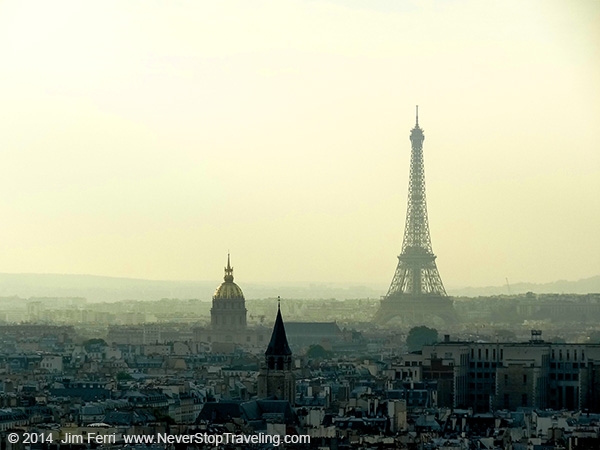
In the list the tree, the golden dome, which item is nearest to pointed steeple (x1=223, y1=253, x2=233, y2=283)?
the golden dome

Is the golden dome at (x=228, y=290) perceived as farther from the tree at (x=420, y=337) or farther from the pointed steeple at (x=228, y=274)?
the tree at (x=420, y=337)

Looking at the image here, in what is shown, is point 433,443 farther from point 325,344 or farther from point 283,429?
point 325,344

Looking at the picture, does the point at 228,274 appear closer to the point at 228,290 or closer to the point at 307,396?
the point at 228,290

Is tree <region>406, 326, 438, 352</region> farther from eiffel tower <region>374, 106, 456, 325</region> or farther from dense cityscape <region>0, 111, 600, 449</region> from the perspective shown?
eiffel tower <region>374, 106, 456, 325</region>

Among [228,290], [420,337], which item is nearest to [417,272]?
[228,290]

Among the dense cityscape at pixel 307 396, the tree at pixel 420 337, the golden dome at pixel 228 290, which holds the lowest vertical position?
the dense cityscape at pixel 307 396

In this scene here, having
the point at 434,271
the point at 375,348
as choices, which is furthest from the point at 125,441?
the point at 434,271

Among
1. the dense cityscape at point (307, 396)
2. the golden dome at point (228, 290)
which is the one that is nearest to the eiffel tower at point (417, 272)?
the golden dome at point (228, 290)

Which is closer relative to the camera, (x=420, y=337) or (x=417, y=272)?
(x=420, y=337)
